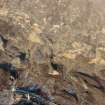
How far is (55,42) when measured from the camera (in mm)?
12453

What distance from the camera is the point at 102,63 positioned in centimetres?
1214

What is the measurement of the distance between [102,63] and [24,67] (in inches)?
107

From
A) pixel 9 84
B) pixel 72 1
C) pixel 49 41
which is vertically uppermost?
pixel 72 1

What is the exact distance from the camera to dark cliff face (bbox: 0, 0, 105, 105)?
11062 millimetres

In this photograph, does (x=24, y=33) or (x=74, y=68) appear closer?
(x=74, y=68)

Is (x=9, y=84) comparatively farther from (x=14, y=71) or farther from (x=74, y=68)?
(x=74, y=68)

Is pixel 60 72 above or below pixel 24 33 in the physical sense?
below

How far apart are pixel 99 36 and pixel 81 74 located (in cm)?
197

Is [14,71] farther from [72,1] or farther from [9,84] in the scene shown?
[72,1]

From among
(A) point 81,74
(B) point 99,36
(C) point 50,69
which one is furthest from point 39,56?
(B) point 99,36

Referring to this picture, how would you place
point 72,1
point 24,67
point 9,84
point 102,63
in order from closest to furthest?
point 9,84 → point 24,67 → point 102,63 → point 72,1

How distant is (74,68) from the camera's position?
11680mm

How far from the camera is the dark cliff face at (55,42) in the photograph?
11062 millimetres

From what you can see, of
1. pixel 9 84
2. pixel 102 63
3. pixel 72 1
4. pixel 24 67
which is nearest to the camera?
pixel 9 84
